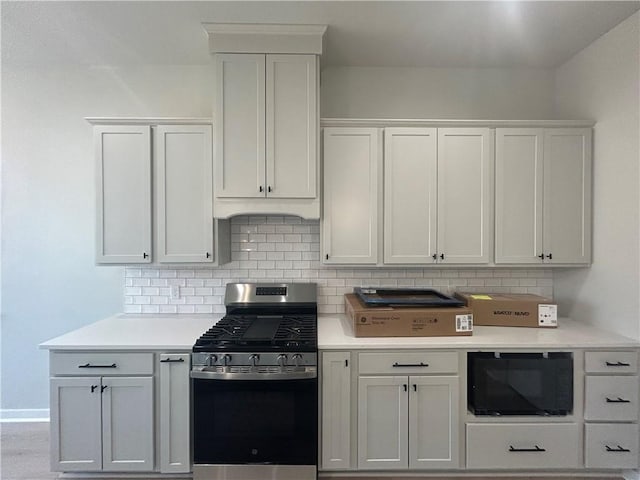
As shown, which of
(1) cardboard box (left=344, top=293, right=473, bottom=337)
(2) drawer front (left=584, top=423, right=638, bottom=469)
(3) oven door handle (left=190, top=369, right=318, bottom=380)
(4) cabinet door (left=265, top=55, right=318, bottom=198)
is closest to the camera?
(3) oven door handle (left=190, top=369, right=318, bottom=380)

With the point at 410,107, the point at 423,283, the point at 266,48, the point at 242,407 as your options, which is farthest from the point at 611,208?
the point at 242,407

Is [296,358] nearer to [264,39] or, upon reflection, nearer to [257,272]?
[257,272]

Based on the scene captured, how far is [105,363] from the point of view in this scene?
6.82 ft

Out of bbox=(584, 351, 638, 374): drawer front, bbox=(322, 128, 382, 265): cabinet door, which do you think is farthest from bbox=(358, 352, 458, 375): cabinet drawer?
bbox=(584, 351, 638, 374): drawer front

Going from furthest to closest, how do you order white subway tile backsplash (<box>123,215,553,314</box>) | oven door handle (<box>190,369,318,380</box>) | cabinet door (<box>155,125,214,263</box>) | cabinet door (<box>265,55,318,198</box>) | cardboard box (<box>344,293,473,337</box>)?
1. white subway tile backsplash (<box>123,215,553,314</box>)
2. cabinet door (<box>155,125,214,263</box>)
3. cabinet door (<box>265,55,318,198</box>)
4. cardboard box (<box>344,293,473,337</box>)
5. oven door handle (<box>190,369,318,380</box>)

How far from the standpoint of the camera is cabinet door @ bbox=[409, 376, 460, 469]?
2.09m

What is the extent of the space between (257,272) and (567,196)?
90.8 inches

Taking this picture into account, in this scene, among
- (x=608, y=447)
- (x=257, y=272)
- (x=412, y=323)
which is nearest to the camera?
(x=608, y=447)

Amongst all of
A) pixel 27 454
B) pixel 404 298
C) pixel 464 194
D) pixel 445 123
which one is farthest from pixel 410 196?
pixel 27 454

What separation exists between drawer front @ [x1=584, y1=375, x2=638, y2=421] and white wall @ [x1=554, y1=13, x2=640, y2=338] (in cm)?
30

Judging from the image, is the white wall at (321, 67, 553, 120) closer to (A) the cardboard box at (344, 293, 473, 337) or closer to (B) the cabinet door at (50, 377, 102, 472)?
(A) the cardboard box at (344, 293, 473, 337)

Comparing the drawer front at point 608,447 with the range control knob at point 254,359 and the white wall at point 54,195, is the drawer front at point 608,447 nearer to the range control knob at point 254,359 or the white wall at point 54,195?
the range control knob at point 254,359

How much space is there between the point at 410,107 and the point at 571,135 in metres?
1.13

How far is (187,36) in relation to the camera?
7.78 feet
